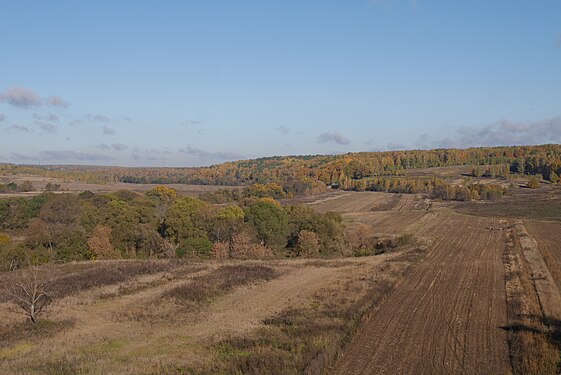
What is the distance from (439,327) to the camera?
81.4 ft

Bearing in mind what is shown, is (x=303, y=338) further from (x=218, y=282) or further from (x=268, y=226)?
(x=268, y=226)

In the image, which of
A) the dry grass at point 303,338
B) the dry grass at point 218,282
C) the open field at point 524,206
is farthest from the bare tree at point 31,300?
the open field at point 524,206

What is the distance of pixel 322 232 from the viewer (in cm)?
6550

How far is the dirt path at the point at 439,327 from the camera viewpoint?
19.5 metres

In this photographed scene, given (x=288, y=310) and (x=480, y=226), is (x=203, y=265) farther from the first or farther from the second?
(x=480, y=226)

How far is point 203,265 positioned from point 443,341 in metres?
32.9

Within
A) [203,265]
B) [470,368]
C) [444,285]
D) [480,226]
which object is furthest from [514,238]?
[470,368]

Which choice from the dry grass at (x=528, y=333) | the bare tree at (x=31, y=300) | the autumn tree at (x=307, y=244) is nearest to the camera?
the dry grass at (x=528, y=333)

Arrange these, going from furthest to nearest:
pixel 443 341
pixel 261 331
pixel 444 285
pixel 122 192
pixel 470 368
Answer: pixel 122 192, pixel 444 285, pixel 261 331, pixel 443 341, pixel 470 368

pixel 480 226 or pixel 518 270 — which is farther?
pixel 480 226

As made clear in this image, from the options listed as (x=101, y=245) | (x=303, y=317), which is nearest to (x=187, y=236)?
(x=101, y=245)

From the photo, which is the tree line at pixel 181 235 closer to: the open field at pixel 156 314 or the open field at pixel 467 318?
the open field at pixel 156 314

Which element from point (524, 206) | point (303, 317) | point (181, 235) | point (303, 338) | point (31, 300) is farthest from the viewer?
point (524, 206)

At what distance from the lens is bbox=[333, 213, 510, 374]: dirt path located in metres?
19.5
